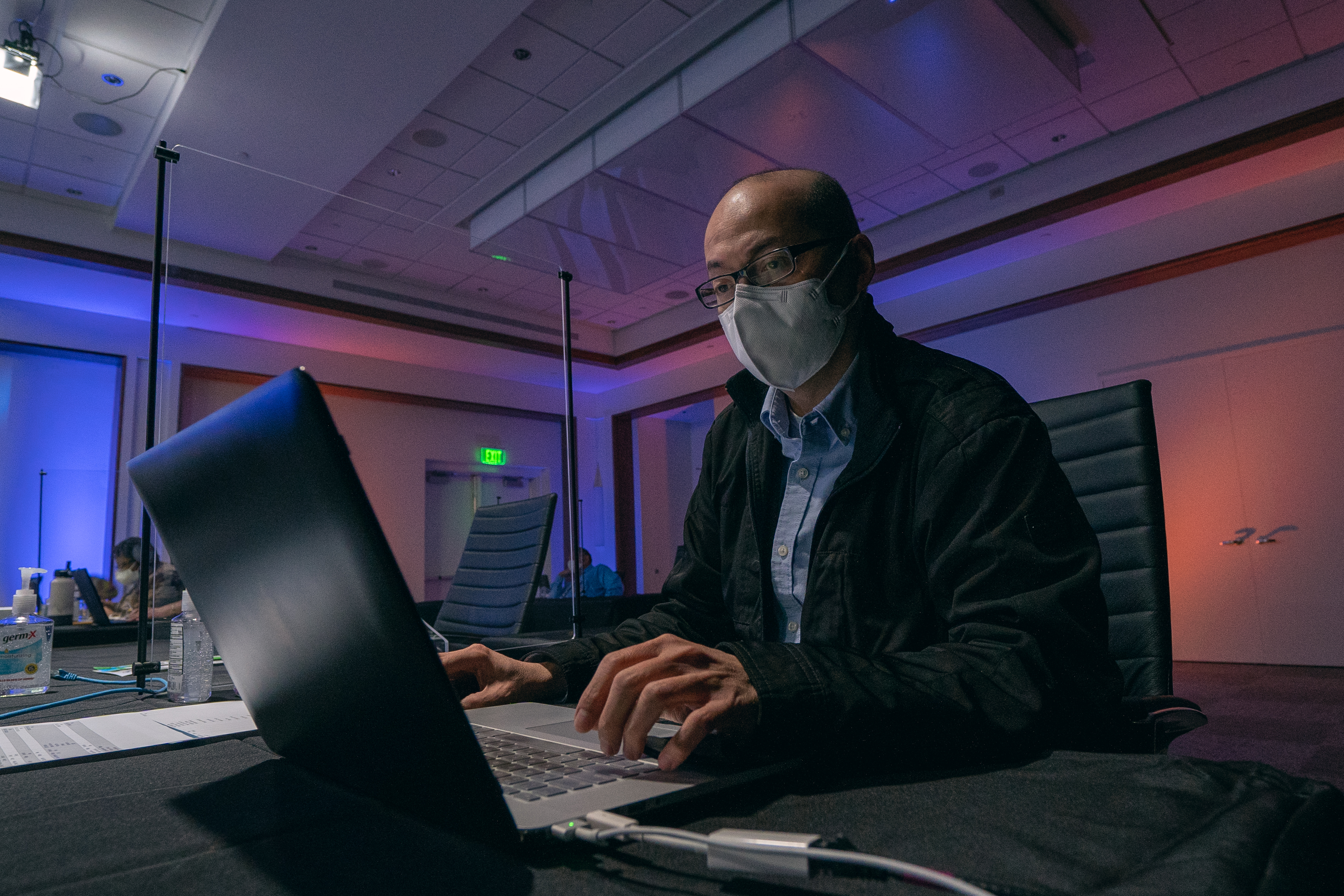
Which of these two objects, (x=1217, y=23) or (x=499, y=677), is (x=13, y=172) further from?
(x=1217, y=23)

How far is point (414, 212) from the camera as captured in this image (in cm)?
574

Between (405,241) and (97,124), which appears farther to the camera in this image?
(405,241)

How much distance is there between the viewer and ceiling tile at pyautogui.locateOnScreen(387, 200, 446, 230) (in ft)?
18.4

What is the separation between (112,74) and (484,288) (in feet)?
10.9

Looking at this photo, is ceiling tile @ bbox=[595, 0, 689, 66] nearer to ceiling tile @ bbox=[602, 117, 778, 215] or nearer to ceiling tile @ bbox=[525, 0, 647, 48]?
ceiling tile @ bbox=[525, 0, 647, 48]

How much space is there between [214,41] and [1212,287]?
608 cm

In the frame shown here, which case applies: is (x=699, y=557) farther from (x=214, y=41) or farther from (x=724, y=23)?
(x=214, y=41)

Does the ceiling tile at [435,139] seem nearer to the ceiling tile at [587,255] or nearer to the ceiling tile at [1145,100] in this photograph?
the ceiling tile at [587,255]

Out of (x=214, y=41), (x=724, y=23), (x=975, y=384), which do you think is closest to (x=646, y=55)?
(x=724, y=23)

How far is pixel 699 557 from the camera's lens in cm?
119

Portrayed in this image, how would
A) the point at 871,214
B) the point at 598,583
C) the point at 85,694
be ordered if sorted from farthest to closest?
the point at 598,583 → the point at 871,214 → the point at 85,694

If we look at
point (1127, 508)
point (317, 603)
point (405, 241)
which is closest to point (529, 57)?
point (405, 241)

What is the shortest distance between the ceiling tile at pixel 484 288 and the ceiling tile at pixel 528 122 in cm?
214

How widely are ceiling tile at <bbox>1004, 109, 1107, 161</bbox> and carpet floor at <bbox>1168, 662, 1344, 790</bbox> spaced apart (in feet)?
→ 11.0
